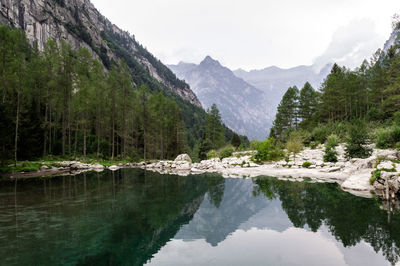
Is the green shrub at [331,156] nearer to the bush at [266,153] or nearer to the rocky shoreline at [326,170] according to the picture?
the rocky shoreline at [326,170]

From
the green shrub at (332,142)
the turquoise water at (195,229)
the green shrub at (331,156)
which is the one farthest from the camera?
the green shrub at (332,142)

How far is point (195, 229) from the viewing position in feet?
35.0

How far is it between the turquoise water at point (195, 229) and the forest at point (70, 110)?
19091 millimetres

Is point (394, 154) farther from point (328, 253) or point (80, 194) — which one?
point (80, 194)

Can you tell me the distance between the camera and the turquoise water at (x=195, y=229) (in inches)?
294

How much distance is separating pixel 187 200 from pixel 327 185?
13157 millimetres

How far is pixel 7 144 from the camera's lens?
26547 mm

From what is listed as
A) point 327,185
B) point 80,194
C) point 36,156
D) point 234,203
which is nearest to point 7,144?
point 36,156

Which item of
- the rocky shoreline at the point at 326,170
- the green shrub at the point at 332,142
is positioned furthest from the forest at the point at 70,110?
the green shrub at the point at 332,142

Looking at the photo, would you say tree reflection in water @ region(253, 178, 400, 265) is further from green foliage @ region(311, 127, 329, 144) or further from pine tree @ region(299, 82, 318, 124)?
pine tree @ region(299, 82, 318, 124)

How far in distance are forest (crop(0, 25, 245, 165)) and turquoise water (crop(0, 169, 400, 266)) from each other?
19.1 meters

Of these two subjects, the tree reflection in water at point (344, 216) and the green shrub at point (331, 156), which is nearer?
the tree reflection in water at point (344, 216)

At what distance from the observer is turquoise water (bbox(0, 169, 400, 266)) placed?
24.5ft

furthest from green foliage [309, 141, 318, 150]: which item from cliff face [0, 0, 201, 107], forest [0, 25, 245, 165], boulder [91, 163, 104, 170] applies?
cliff face [0, 0, 201, 107]
